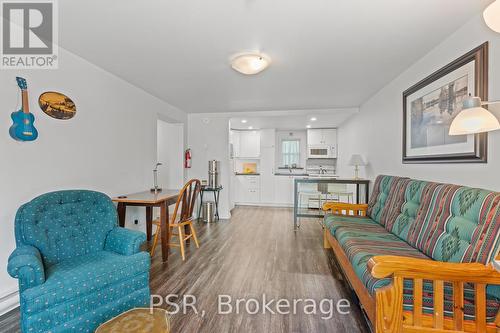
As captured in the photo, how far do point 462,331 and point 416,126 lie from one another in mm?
1882

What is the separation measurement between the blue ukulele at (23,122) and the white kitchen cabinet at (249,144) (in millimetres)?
4998

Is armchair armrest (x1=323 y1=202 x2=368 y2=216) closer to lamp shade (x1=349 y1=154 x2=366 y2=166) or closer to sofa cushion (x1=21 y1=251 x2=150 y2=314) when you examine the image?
lamp shade (x1=349 y1=154 x2=366 y2=166)

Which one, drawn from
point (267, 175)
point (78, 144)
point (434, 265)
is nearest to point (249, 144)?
point (267, 175)

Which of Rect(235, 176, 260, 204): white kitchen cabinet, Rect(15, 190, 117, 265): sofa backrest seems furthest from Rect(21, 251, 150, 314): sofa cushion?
Rect(235, 176, 260, 204): white kitchen cabinet

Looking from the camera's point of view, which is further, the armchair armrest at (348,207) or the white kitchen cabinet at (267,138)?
the white kitchen cabinet at (267,138)

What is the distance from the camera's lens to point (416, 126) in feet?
7.55

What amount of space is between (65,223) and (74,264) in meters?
0.40

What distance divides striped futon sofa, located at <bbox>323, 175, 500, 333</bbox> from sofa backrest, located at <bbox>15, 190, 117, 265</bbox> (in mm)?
2154

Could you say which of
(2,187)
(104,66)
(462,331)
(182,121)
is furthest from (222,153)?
(462,331)

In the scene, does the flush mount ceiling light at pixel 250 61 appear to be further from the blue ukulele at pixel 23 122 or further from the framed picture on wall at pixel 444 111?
Result: the blue ukulele at pixel 23 122

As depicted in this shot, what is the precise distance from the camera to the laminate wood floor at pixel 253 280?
164 centimetres

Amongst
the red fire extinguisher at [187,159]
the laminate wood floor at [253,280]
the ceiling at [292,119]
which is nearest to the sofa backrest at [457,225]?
the laminate wood floor at [253,280]

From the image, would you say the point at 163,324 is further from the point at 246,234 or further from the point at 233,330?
the point at 246,234

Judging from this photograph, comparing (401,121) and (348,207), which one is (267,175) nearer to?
(348,207)
